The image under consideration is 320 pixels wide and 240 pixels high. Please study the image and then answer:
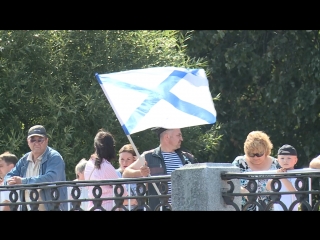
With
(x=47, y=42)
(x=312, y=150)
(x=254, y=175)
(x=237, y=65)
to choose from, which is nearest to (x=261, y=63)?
(x=237, y=65)

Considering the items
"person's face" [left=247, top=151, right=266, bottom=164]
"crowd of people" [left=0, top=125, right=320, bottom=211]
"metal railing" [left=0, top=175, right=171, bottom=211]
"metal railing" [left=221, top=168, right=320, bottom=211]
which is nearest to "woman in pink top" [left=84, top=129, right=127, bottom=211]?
"crowd of people" [left=0, top=125, right=320, bottom=211]

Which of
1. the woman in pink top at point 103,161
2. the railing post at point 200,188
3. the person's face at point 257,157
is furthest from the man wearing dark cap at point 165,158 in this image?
the railing post at point 200,188

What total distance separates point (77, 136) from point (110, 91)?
28.6 feet

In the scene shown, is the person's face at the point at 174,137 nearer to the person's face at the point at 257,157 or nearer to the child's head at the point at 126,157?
the person's face at the point at 257,157

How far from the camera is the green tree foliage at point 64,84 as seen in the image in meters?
18.7

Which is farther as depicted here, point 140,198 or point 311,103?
point 311,103

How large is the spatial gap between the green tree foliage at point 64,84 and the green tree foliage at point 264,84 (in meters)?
3.08

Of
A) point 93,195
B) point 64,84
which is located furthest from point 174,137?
point 64,84

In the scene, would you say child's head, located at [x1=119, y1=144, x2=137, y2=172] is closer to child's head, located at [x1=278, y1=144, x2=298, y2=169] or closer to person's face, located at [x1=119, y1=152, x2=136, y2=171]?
person's face, located at [x1=119, y1=152, x2=136, y2=171]

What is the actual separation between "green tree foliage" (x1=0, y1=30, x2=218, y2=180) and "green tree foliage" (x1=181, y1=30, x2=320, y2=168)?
10.1 ft

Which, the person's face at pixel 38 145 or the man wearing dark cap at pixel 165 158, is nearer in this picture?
the man wearing dark cap at pixel 165 158

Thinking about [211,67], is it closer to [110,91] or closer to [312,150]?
[312,150]

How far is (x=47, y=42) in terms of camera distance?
63.3ft
